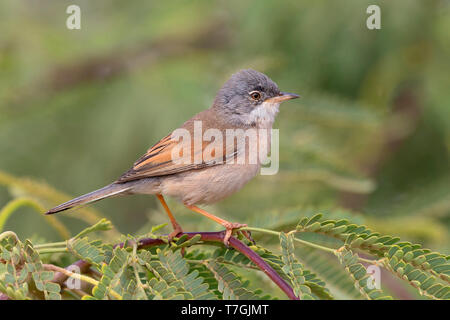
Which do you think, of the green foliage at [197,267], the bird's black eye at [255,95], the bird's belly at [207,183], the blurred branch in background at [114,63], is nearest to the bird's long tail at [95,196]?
the bird's belly at [207,183]

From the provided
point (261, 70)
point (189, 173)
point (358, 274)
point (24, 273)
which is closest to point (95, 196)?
point (189, 173)

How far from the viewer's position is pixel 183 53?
6426mm

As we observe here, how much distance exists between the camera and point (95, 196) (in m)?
3.26

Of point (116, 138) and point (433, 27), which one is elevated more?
point (433, 27)

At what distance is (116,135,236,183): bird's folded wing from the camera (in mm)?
3516

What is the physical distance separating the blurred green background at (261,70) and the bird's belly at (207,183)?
0.36m

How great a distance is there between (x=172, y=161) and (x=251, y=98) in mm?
912

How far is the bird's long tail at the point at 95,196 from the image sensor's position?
3.02 meters

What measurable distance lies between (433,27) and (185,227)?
9.92 ft

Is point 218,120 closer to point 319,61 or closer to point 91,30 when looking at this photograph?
point 319,61

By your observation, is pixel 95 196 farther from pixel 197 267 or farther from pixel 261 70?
pixel 261 70
